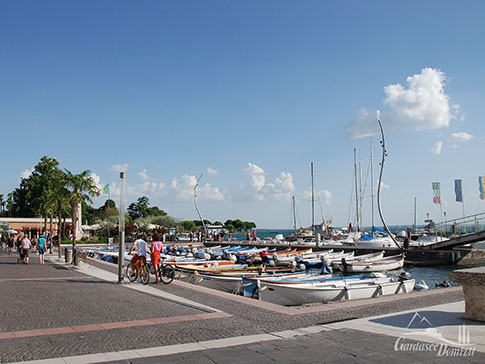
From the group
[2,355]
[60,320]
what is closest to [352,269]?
[60,320]

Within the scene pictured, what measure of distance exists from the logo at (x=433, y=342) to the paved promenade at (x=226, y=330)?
15mm

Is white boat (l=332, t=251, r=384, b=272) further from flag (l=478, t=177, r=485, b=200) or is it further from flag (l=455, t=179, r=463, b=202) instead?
flag (l=455, t=179, r=463, b=202)

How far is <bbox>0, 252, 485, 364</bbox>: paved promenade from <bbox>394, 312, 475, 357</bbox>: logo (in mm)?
15

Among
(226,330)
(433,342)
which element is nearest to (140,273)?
(226,330)

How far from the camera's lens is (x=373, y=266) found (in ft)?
111

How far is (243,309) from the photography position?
1062 centimetres

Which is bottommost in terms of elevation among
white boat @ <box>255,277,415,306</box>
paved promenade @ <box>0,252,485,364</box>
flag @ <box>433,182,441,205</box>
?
white boat @ <box>255,277,415,306</box>

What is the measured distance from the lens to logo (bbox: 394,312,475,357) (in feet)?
21.7

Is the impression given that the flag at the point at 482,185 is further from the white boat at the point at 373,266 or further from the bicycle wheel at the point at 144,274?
the bicycle wheel at the point at 144,274

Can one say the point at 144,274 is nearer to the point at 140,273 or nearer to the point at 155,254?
the point at 140,273

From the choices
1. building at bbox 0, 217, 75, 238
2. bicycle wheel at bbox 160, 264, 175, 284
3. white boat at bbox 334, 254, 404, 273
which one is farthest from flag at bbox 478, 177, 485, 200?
building at bbox 0, 217, 75, 238

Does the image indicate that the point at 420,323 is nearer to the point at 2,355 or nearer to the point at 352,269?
the point at 2,355

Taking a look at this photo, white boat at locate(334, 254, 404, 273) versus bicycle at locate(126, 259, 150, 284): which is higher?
bicycle at locate(126, 259, 150, 284)

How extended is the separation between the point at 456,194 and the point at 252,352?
5944cm
